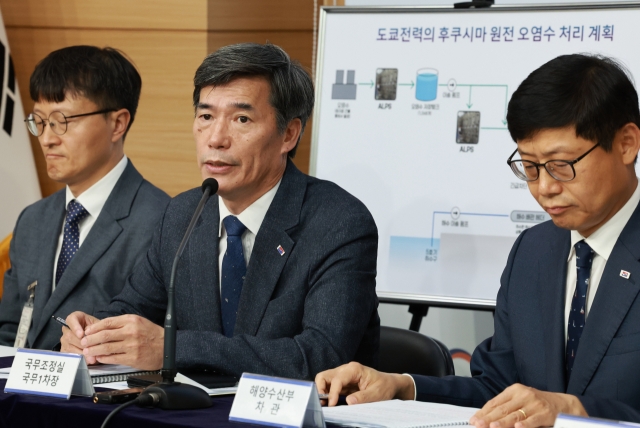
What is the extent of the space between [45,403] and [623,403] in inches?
42.1

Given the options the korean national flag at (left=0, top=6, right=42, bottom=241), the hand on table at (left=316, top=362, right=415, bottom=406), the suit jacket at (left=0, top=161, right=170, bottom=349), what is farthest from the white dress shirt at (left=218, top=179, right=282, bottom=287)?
the korean national flag at (left=0, top=6, right=42, bottom=241)

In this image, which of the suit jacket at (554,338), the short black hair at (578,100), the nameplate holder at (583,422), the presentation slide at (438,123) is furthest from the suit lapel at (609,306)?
the presentation slide at (438,123)

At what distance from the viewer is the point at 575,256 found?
1.93m

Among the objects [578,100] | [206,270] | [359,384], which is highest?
[578,100]

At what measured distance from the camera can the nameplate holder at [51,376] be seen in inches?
60.0

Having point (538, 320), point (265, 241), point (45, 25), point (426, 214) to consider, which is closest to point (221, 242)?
point (265, 241)

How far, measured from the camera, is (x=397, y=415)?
142cm

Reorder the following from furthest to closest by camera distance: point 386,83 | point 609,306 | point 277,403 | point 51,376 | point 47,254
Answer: point 386,83 → point 47,254 → point 609,306 → point 51,376 → point 277,403

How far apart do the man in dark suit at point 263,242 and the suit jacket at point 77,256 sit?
0.83ft

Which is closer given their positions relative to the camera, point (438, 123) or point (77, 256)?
point (77, 256)

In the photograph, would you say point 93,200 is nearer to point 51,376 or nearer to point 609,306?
point 51,376

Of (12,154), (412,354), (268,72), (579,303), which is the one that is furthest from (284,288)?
(12,154)

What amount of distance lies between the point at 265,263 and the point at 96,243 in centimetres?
74

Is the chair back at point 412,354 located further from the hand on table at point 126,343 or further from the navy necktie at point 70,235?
the navy necktie at point 70,235
